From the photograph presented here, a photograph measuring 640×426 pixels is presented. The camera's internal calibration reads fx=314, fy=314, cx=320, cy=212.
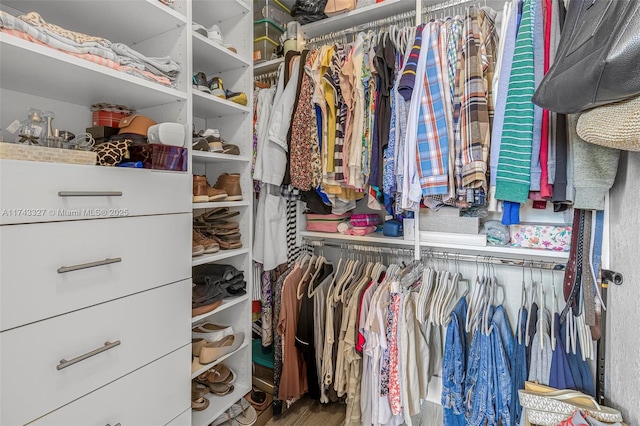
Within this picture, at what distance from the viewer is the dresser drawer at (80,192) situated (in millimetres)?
778

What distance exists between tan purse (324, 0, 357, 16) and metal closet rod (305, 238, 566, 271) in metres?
1.23

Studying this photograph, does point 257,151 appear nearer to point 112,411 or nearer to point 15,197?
point 15,197

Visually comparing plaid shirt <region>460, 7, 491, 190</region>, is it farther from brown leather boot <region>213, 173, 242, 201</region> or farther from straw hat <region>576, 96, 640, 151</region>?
brown leather boot <region>213, 173, 242, 201</region>

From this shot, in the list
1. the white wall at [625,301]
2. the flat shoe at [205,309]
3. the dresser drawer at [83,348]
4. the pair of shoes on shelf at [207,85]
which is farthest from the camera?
the pair of shoes on shelf at [207,85]

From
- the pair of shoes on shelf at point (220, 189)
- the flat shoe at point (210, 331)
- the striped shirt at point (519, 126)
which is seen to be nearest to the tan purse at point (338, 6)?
the striped shirt at point (519, 126)

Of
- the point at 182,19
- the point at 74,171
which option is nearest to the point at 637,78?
the point at 74,171

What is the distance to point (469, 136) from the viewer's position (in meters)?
1.16

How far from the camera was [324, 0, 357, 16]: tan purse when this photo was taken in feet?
5.24

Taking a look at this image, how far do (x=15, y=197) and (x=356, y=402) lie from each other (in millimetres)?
1546

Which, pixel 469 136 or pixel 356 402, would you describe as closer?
pixel 469 136

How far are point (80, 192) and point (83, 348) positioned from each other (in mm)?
457

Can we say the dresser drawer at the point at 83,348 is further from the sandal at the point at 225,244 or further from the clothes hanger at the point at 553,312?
the clothes hanger at the point at 553,312

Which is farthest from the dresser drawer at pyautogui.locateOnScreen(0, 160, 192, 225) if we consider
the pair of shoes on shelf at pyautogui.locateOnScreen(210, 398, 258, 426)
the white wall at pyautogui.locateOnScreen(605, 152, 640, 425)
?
the white wall at pyautogui.locateOnScreen(605, 152, 640, 425)

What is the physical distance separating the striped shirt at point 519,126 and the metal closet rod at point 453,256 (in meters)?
0.50
